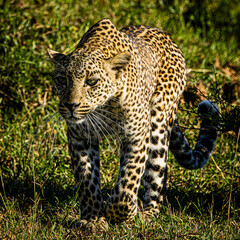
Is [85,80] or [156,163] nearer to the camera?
[85,80]

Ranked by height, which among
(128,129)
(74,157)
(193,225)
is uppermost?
(128,129)

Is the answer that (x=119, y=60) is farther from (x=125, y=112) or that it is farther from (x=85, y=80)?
(x=125, y=112)

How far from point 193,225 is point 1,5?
5546 millimetres

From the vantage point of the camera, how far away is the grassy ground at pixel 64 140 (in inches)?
187

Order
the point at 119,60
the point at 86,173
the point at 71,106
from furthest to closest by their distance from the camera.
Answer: the point at 86,173 < the point at 119,60 < the point at 71,106

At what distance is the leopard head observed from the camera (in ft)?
14.9

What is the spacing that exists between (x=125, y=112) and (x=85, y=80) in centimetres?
61

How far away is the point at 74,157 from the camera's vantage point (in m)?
5.26

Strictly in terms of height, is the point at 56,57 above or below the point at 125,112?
above

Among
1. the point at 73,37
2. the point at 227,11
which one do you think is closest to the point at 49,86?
the point at 73,37

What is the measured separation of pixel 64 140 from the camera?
6.97 m

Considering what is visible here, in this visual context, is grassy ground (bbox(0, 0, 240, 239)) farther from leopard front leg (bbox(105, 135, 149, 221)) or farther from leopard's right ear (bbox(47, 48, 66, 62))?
leopard's right ear (bbox(47, 48, 66, 62))

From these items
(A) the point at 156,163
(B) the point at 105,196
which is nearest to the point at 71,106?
(A) the point at 156,163

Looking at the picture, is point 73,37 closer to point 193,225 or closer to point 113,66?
point 113,66
